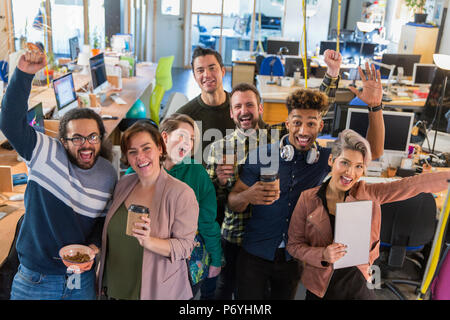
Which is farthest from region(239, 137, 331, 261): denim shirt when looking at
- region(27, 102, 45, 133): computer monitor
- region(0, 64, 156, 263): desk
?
region(27, 102, 45, 133): computer monitor

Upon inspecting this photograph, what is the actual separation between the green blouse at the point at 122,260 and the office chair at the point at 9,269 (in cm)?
67

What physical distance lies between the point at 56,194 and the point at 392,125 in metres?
2.77

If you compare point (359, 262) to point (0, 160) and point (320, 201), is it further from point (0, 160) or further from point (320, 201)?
point (0, 160)

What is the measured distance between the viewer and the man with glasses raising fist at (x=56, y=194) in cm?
184

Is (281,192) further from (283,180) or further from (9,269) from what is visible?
(9,269)

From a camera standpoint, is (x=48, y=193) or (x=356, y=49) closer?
(x=48, y=193)

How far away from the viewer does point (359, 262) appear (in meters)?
1.94

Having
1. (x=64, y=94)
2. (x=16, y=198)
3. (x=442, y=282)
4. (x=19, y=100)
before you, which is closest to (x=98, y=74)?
(x=64, y=94)

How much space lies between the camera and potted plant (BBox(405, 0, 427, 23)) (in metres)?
9.12

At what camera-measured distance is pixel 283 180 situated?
214 centimetres

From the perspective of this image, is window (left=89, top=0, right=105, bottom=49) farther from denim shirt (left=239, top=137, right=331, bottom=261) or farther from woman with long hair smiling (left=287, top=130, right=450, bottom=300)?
woman with long hair smiling (left=287, top=130, right=450, bottom=300)

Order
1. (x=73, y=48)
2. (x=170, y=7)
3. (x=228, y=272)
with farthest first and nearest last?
(x=170, y=7), (x=73, y=48), (x=228, y=272)

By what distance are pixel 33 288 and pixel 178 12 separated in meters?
10.9

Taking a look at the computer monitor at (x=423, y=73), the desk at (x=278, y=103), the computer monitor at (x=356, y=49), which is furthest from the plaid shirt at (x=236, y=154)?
the computer monitor at (x=356, y=49)
